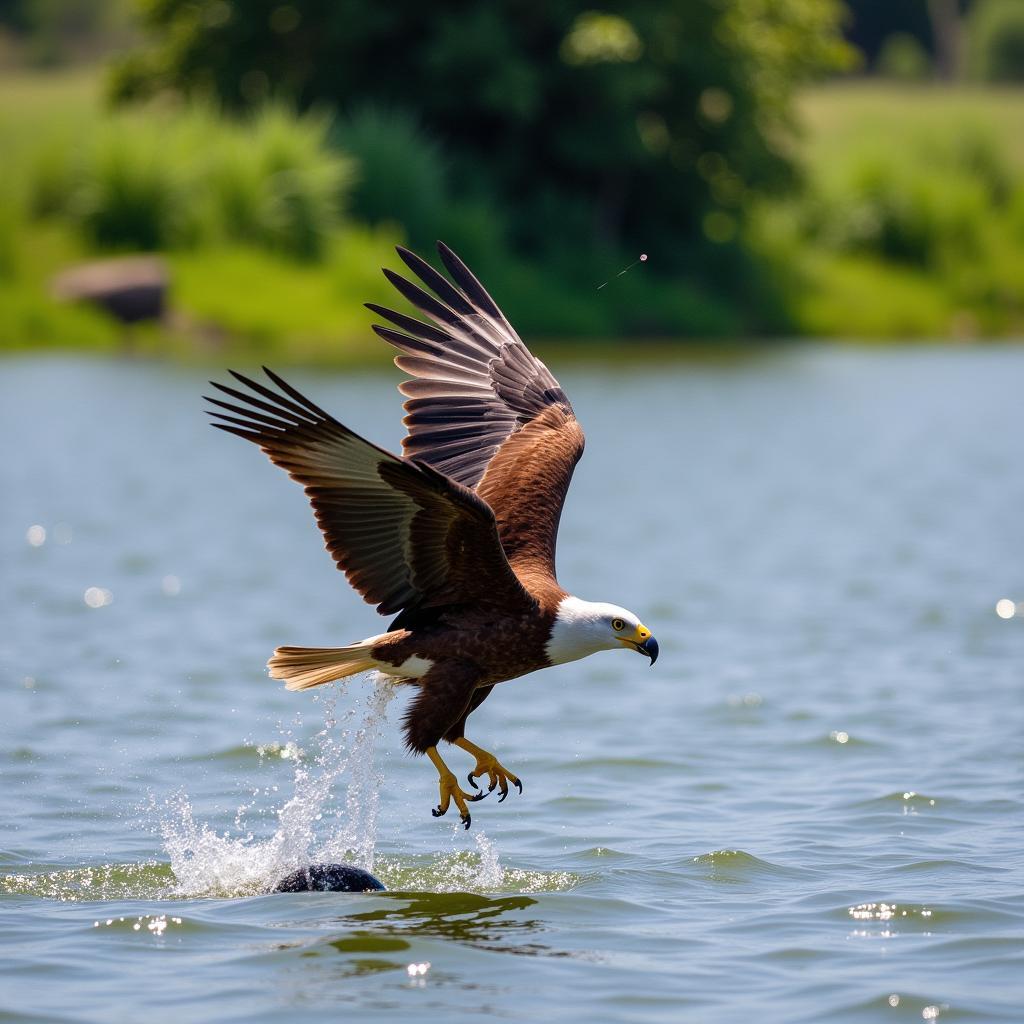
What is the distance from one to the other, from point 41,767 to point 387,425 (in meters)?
11.3

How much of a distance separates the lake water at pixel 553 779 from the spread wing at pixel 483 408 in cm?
94

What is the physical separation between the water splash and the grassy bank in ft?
60.4

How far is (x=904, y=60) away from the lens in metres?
63.8

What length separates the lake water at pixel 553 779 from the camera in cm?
601

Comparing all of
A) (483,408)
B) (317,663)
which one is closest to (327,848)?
(317,663)

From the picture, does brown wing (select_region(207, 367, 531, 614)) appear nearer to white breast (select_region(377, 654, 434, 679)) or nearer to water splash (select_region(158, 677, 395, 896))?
white breast (select_region(377, 654, 434, 679))

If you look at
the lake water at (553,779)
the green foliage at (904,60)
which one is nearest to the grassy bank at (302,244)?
the lake water at (553,779)

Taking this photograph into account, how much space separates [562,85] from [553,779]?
1044 inches

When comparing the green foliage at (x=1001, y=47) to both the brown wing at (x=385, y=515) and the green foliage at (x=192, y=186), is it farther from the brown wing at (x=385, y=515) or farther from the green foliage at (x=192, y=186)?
the brown wing at (x=385, y=515)

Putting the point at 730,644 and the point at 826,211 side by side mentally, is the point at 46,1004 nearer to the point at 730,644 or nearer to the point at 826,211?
the point at 730,644

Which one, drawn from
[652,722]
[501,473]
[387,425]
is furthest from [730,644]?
[387,425]

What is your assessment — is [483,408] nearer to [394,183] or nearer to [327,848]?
[327,848]

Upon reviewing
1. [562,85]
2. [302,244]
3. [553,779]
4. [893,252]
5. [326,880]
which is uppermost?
[562,85]

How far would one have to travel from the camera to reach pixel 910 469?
20.2 metres
